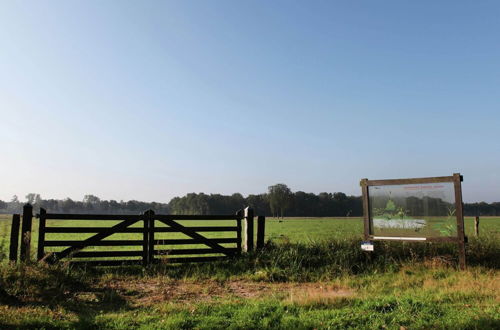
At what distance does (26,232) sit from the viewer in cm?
909

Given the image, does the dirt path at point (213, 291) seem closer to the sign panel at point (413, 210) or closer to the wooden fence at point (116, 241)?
the wooden fence at point (116, 241)

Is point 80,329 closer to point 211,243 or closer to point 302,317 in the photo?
point 302,317

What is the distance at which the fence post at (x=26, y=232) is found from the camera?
29.3ft

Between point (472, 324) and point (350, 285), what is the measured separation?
10.8ft

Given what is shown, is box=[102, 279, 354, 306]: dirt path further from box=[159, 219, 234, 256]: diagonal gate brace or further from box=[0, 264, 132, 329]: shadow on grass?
box=[159, 219, 234, 256]: diagonal gate brace

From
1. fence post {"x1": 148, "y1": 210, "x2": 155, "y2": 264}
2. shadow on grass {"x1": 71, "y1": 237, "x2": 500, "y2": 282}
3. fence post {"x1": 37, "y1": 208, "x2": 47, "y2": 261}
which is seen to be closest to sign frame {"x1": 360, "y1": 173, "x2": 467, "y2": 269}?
Result: shadow on grass {"x1": 71, "y1": 237, "x2": 500, "y2": 282}

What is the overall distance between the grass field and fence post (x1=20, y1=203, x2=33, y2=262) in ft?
3.80

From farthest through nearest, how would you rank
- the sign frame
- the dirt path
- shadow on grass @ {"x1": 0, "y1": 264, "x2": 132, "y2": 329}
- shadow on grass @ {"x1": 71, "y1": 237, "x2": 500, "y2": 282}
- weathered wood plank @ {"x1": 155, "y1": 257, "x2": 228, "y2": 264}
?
weathered wood plank @ {"x1": 155, "y1": 257, "x2": 228, "y2": 264}, the sign frame, shadow on grass @ {"x1": 71, "y1": 237, "x2": 500, "y2": 282}, the dirt path, shadow on grass @ {"x1": 0, "y1": 264, "x2": 132, "y2": 329}

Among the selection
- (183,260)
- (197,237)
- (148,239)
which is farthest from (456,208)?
(148,239)

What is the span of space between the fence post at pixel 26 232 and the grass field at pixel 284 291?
1.16 metres

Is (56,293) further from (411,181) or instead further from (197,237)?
(411,181)

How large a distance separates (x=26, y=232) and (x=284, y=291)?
6.36 meters

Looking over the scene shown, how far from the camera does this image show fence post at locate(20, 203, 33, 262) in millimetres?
8940

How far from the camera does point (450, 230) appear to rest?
10.2 m
